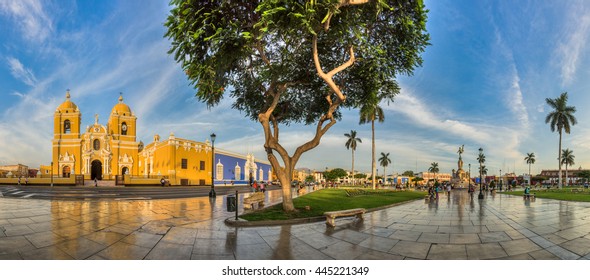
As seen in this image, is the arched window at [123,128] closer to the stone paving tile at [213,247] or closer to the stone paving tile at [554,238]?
the stone paving tile at [213,247]

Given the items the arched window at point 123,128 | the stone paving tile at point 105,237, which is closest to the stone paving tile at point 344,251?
the stone paving tile at point 105,237

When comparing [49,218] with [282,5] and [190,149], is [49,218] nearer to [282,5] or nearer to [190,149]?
[282,5]

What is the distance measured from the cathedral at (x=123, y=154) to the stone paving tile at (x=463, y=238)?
120ft

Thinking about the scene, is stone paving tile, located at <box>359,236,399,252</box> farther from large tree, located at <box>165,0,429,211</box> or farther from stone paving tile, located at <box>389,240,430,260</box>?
large tree, located at <box>165,0,429,211</box>

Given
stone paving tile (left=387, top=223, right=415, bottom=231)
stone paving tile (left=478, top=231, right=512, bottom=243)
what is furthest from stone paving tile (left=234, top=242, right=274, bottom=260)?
stone paving tile (left=478, top=231, right=512, bottom=243)

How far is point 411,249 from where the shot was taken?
5.88m

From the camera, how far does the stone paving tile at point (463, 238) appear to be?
652cm

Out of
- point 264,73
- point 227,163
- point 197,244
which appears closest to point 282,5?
point 264,73

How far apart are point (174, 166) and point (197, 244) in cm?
A: 3659

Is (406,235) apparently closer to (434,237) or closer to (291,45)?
(434,237)

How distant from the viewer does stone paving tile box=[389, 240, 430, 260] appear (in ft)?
18.1

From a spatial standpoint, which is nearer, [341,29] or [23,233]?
[23,233]

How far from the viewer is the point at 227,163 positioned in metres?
47.8

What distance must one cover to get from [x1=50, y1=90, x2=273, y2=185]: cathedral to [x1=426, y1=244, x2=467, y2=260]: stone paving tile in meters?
37.3
